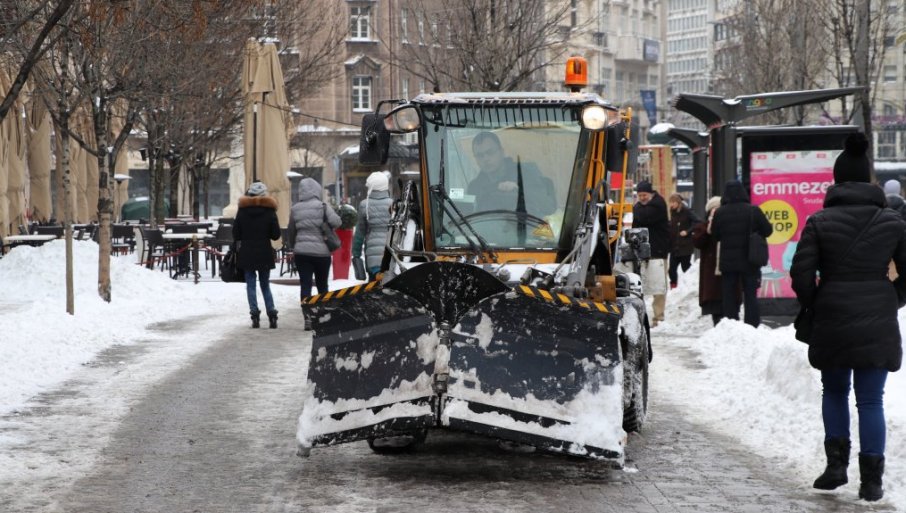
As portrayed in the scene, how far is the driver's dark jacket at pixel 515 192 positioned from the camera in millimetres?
10148

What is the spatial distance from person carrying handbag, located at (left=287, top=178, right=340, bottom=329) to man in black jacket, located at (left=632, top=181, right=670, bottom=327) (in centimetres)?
→ 395

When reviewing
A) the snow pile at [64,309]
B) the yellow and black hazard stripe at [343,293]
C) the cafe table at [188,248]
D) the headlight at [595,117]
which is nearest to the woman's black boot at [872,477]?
the yellow and black hazard stripe at [343,293]

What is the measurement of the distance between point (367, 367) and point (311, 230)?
921 cm

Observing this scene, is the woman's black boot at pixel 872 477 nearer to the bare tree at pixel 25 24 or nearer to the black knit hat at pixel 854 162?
the black knit hat at pixel 854 162

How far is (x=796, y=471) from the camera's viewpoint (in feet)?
27.0

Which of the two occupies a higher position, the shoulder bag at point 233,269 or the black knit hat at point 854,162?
the black knit hat at point 854,162

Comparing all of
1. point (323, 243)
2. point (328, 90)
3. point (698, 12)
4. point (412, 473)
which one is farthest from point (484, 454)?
point (698, 12)

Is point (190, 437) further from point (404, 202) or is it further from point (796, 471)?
point (796, 471)

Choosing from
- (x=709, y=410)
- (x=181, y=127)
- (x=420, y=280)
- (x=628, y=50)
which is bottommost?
(x=709, y=410)

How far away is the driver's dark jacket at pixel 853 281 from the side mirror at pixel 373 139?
3526 millimetres

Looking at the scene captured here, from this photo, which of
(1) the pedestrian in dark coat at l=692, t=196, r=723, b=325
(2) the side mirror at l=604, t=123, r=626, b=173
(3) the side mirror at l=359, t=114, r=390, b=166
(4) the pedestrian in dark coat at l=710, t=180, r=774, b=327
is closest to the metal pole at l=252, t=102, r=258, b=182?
(1) the pedestrian in dark coat at l=692, t=196, r=723, b=325

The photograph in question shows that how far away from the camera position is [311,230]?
1733 centimetres

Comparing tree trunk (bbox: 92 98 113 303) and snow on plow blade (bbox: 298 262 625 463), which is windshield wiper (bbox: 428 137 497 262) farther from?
tree trunk (bbox: 92 98 113 303)

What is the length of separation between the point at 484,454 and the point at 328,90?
65.8 m
